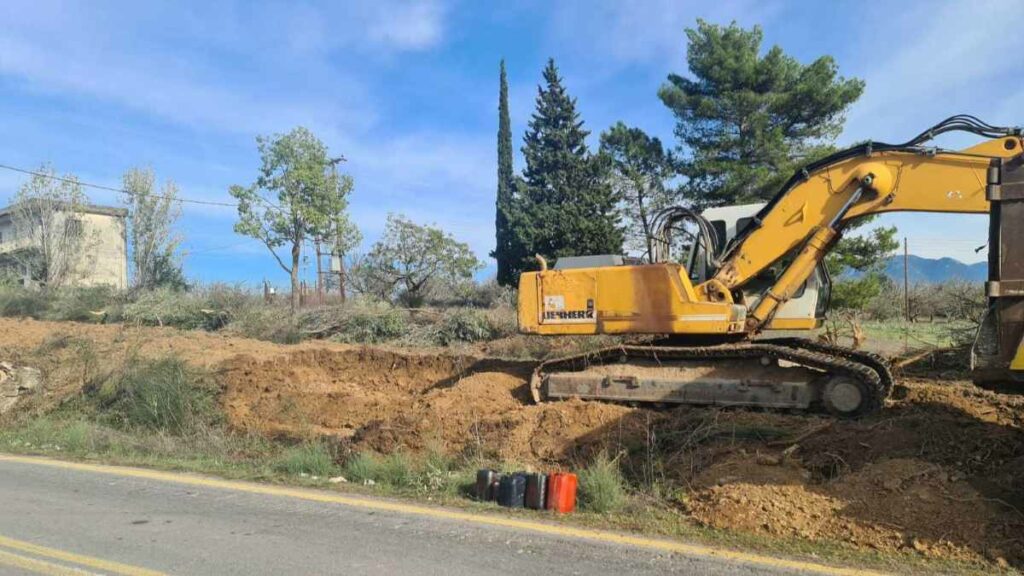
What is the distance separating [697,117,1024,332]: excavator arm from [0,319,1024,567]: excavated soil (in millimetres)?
1853

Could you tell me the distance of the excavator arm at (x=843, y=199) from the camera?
823 cm

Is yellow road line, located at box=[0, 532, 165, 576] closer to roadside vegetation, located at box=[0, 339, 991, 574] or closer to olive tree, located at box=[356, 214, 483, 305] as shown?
roadside vegetation, located at box=[0, 339, 991, 574]

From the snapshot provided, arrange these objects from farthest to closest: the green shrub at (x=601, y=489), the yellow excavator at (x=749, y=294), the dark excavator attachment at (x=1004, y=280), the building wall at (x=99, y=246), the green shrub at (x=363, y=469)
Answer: the building wall at (x=99, y=246), the yellow excavator at (x=749, y=294), the green shrub at (x=363, y=469), the green shrub at (x=601, y=489), the dark excavator attachment at (x=1004, y=280)

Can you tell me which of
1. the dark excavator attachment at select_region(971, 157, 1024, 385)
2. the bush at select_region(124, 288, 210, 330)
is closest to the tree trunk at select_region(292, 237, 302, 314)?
the bush at select_region(124, 288, 210, 330)

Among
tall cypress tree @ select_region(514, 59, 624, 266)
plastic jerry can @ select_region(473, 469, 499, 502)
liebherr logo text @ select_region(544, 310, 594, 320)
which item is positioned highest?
tall cypress tree @ select_region(514, 59, 624, 266)

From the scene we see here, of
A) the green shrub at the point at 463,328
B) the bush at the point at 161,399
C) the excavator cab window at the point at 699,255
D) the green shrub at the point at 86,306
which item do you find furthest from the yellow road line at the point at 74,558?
the green shrub at the point at 86,306

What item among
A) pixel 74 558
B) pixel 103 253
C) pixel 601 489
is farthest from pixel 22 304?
pixel 601 489

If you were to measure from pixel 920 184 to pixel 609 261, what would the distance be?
13.1 feet

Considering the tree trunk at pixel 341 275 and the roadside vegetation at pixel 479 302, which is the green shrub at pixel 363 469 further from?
the tree trunk at pixel 341 275

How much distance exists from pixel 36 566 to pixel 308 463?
127 inches

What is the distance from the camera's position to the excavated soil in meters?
5.45

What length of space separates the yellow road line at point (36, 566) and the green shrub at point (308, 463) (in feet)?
9.82

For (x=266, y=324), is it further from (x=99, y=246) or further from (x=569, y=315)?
(x=99, y=246)

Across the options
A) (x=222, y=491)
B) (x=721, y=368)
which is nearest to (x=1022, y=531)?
(x=721, y=368)
